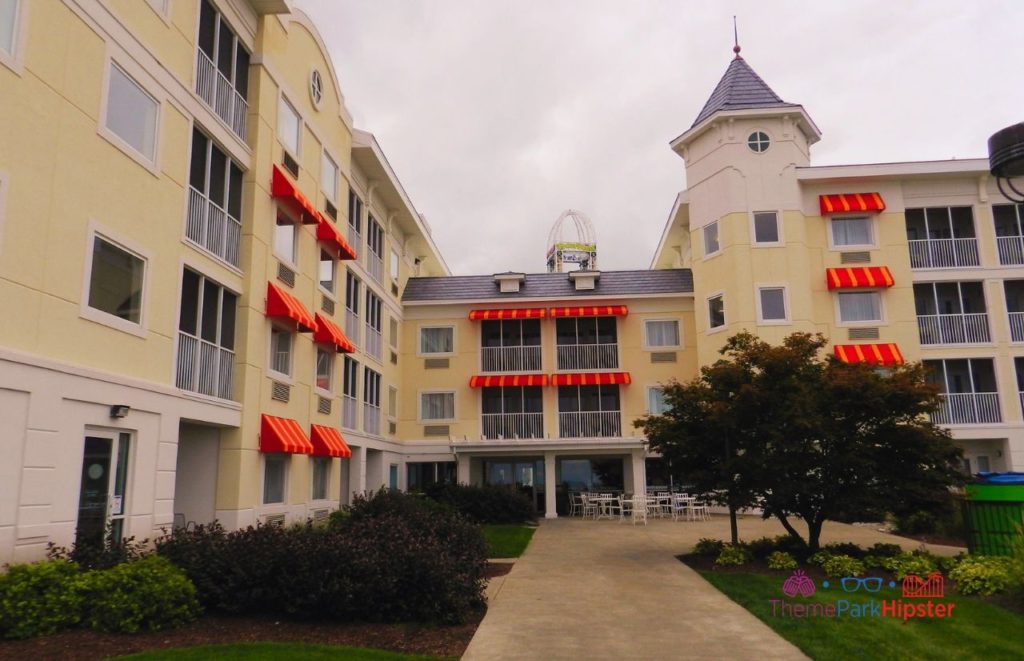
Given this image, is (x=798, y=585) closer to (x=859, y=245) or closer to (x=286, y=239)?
(x=286, y=239)

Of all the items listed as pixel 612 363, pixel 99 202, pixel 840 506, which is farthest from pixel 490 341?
pixel 99 202

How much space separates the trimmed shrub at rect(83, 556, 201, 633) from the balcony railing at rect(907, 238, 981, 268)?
26160 mm

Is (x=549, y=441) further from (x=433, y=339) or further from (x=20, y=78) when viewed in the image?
(x=20, y=78)

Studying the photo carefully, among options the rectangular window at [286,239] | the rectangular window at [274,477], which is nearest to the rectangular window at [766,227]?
the rectangular window at [286,239]

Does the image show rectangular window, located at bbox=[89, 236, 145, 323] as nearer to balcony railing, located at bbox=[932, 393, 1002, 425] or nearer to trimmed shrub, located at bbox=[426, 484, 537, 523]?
trimmed shrub, located at bbox=[426, 484, 537, 523]

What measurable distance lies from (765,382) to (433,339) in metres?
17.4

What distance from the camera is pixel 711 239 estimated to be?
27578 mm

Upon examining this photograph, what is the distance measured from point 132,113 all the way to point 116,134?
25.2 inches

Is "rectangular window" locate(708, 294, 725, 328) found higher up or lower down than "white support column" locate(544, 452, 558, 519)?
higher up

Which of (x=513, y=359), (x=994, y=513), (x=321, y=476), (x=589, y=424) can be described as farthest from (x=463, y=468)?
(x=994, y=513)

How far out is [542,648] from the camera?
8.20 m

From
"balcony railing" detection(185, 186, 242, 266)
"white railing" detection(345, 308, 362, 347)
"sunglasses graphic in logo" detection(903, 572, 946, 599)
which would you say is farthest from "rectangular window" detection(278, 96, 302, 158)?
"sunglasses graphic in logo" detection(903, 572, 946, 599)

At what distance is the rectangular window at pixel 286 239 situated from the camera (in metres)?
16.6

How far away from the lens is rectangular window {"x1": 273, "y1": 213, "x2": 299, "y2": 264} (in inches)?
653
